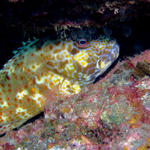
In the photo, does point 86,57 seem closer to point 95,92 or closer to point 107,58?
point 107,58

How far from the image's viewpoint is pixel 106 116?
2734mm

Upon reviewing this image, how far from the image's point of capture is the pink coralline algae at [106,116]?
98.3 inches

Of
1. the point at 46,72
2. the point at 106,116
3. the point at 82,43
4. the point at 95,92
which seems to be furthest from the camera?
the point at 46,72

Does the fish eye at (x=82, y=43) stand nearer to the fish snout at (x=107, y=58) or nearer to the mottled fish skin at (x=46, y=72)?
the mottled fish skin at (x=46, y=72)

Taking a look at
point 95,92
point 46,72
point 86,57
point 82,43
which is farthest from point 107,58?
point 46,72

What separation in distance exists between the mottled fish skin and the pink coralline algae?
39 cm

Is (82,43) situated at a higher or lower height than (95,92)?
higher

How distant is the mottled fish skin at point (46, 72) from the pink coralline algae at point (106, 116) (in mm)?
395

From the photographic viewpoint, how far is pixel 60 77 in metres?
4.20

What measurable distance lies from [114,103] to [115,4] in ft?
5.33

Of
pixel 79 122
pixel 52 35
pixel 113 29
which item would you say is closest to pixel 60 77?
pixel 52 35

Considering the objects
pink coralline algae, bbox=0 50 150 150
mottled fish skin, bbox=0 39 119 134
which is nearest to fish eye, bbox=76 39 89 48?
mottled fish skin, bbox=0 39 119 134

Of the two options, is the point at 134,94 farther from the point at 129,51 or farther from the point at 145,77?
the point at 129,51

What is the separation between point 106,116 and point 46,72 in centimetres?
204
